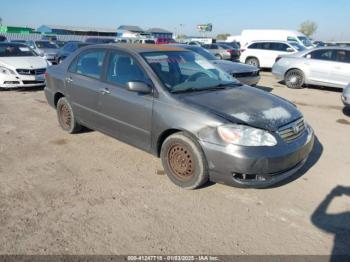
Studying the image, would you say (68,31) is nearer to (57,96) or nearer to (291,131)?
(57,96)

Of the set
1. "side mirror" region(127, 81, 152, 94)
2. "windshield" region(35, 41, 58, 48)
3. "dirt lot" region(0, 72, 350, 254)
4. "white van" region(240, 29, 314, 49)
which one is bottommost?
"dirt lot" region(0, 72, 350, 254)

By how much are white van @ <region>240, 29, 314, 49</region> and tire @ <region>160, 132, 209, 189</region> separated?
69.0 ft

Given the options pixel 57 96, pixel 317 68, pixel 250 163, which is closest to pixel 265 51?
pixel 317 68

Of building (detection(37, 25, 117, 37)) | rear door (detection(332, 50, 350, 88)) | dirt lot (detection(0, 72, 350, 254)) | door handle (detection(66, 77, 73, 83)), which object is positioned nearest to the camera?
dirt lot (detection(0, 72, 350, 254))

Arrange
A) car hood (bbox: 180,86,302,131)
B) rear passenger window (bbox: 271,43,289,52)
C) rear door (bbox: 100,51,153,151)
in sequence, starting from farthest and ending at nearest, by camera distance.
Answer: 1. rear passenger window (bbox: 271,43,289,52)
2. rear door (bbox: 100,51,153,151)
3. car hood (bbox: 180,86,302,131)

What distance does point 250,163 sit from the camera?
11.0ft

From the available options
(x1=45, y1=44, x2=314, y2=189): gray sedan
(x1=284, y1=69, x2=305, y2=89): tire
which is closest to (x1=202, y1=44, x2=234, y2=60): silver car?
(x1=284, y1=69, x2=305, y2=89): tire

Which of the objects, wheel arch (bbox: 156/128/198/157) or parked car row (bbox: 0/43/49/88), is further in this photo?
parked car row (bbox: 0/43/49/88)

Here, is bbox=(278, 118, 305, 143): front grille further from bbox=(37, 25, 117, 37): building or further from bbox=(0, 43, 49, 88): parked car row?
bbox=(37, 25, 117, 37): building

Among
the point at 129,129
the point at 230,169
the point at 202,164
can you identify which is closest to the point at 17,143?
the point at 129,129

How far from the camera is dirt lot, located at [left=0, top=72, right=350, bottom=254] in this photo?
2.89 meters

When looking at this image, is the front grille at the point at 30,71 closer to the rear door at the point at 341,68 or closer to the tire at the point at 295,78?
the tire at the point at 295,78

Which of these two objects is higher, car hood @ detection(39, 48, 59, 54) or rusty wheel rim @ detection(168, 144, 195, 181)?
car hood @ detection(39, 48, 59, 54)

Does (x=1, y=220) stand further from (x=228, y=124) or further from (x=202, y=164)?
(x=228, y=124)
